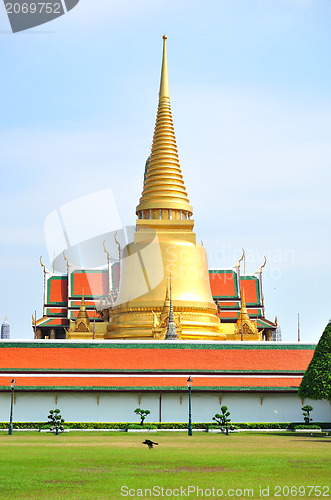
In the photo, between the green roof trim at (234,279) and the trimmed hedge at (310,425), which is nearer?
the trimmed hedge at (310,425)

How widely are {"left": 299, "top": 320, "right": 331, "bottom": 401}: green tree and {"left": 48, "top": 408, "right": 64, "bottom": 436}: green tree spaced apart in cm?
1072

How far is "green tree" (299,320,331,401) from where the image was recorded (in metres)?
32.5

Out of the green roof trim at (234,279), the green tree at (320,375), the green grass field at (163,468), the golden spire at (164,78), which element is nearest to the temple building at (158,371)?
the green tree at (320,375)

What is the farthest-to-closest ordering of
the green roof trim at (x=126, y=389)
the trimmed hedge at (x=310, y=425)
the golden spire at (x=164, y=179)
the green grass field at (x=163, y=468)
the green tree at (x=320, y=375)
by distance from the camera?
the golden spire at (x=164, y=179)
the green roof trim at (x=126, y=389)
the trimmed hedge at (x=310, y=425)
the green tree at (x=320, y=375)
the green grass field at (x=163, y=468)

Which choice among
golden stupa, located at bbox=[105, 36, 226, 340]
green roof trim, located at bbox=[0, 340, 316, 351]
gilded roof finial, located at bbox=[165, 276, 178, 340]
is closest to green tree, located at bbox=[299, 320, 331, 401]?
green roof trim, located at bbox=[0, 340, 316, 351]

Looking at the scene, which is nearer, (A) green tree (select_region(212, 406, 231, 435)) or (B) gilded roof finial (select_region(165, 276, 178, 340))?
(A) green tree (select_region(212, 406, 231, 435))

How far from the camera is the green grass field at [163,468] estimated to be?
14664mm

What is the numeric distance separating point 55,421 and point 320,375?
12.1 m

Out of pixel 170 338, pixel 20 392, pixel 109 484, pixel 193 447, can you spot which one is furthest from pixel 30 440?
pixel 170 338

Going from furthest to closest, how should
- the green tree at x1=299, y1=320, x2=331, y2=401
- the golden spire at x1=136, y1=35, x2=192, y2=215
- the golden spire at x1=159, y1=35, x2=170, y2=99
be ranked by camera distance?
the golden spire at x1=159, y1=35, x2=170, y2=99
the golden spire at x1=136, y1=35, x2=192, y2=215
the green tree at x1=299, y1=320, x2=331, y2=401

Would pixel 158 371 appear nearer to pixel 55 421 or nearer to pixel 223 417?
pixel 223 417

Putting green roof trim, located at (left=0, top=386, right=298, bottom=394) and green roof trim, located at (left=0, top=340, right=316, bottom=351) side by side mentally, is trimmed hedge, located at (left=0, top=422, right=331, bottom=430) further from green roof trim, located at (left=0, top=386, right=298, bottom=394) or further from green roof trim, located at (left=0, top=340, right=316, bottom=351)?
green roof trim, located at (left=0, top=340, right=316, bottom=351)

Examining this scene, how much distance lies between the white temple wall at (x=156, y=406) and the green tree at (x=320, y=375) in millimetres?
4364

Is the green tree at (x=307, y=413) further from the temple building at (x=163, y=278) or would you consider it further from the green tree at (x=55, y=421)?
the green tree at (x=55, y=421)
